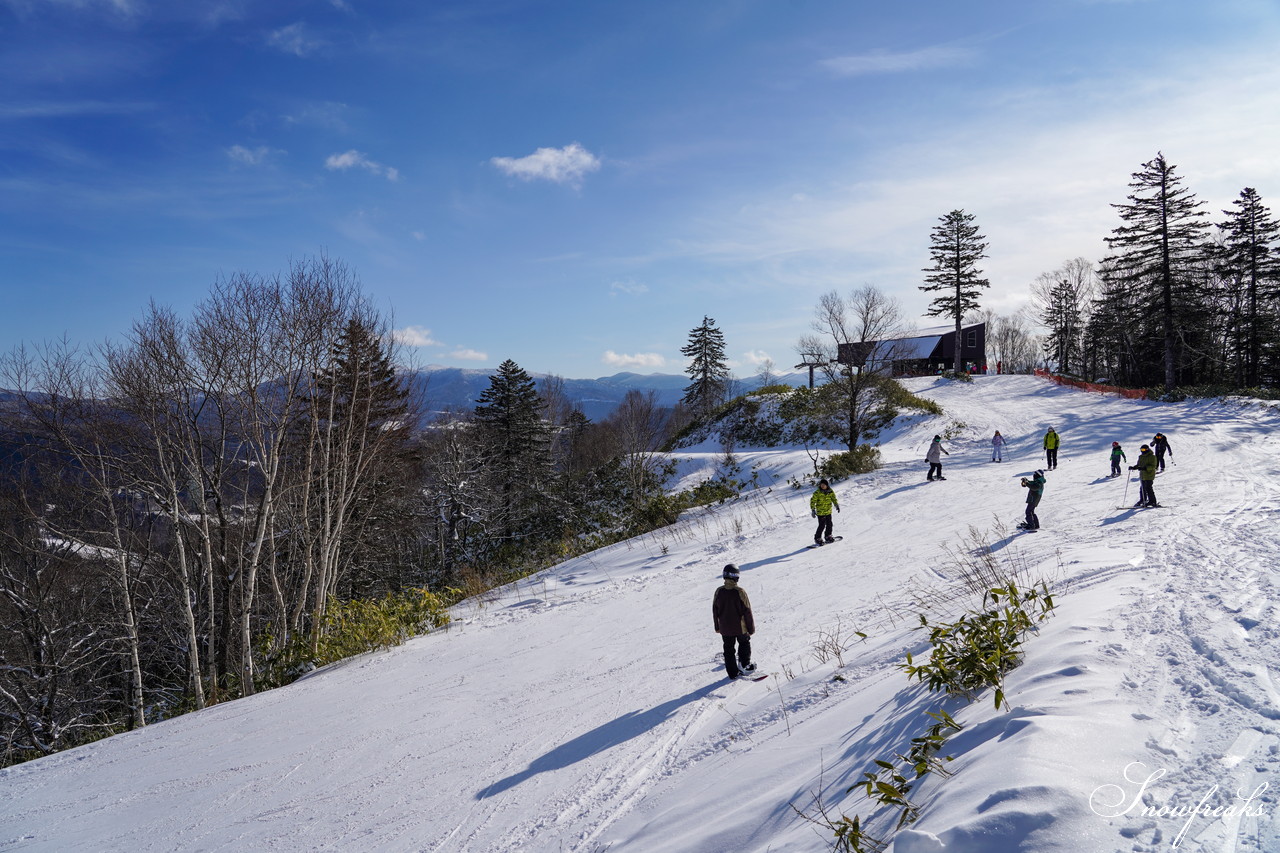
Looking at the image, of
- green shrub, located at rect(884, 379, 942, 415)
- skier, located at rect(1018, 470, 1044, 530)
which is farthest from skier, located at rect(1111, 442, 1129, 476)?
green shrub, located at rect(884, 379, 942, 415)

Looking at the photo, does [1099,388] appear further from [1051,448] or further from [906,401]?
[1051,448]

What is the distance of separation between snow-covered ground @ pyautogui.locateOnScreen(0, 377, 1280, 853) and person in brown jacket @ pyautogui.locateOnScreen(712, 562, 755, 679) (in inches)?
11.6

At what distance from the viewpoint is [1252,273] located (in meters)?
35.7

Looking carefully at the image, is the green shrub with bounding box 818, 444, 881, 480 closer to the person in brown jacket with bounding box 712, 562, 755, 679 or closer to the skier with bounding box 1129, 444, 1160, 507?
the skier with bounding box 1129, 444, 1160, 507

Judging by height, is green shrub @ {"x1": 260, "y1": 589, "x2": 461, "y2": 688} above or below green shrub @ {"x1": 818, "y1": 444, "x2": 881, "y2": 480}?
below

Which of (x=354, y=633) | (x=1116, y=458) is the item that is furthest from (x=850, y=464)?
(x=354, y=633)

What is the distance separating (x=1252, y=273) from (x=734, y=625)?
157 feet

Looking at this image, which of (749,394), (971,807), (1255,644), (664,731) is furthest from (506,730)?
(749,394)

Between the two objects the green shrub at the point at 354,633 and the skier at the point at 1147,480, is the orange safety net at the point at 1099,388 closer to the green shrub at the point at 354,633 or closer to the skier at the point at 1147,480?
the skier at the point at 1147,480

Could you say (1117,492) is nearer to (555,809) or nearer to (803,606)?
(803,606)

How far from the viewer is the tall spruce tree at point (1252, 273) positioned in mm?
35062

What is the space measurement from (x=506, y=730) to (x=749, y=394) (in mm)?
38641

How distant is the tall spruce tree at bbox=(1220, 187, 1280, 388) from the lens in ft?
115

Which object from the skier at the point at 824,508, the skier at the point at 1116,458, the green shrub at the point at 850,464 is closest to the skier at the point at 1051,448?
the skier at the point at 1116,458
